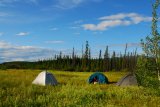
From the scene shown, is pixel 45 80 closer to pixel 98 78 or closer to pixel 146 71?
pixel 98 78

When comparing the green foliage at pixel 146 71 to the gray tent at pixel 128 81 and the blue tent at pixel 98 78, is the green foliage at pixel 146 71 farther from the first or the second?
the blue tent at pixel 98 78

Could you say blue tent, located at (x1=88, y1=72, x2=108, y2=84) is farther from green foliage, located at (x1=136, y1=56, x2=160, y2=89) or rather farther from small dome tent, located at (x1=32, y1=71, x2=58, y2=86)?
green foliage, located at (x1=136, y1=56, x2=160, y2=89)

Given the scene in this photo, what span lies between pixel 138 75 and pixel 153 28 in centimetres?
323

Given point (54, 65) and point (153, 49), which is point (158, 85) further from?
point (54, 65)

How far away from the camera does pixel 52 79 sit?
39.3 m

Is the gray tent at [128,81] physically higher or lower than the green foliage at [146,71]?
lower

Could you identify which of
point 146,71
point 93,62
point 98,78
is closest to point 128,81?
point 98,78

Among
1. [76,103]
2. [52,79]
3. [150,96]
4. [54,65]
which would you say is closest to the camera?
[76,103]

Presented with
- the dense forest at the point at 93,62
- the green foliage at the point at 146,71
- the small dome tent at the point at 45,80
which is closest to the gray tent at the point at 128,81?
the small dome tent at the point at 45,80

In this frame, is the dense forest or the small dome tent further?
the dense forest

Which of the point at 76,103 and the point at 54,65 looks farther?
the point at 54,65

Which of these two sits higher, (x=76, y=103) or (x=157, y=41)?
(x=157, y=41)

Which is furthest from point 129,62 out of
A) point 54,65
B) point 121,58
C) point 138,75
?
point 138,75

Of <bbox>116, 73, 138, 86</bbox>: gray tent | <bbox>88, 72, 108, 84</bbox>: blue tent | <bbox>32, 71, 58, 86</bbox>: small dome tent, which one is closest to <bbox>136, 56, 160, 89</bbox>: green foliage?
<bbox>32, 71, 58, 86</bbox>: small dome tent
